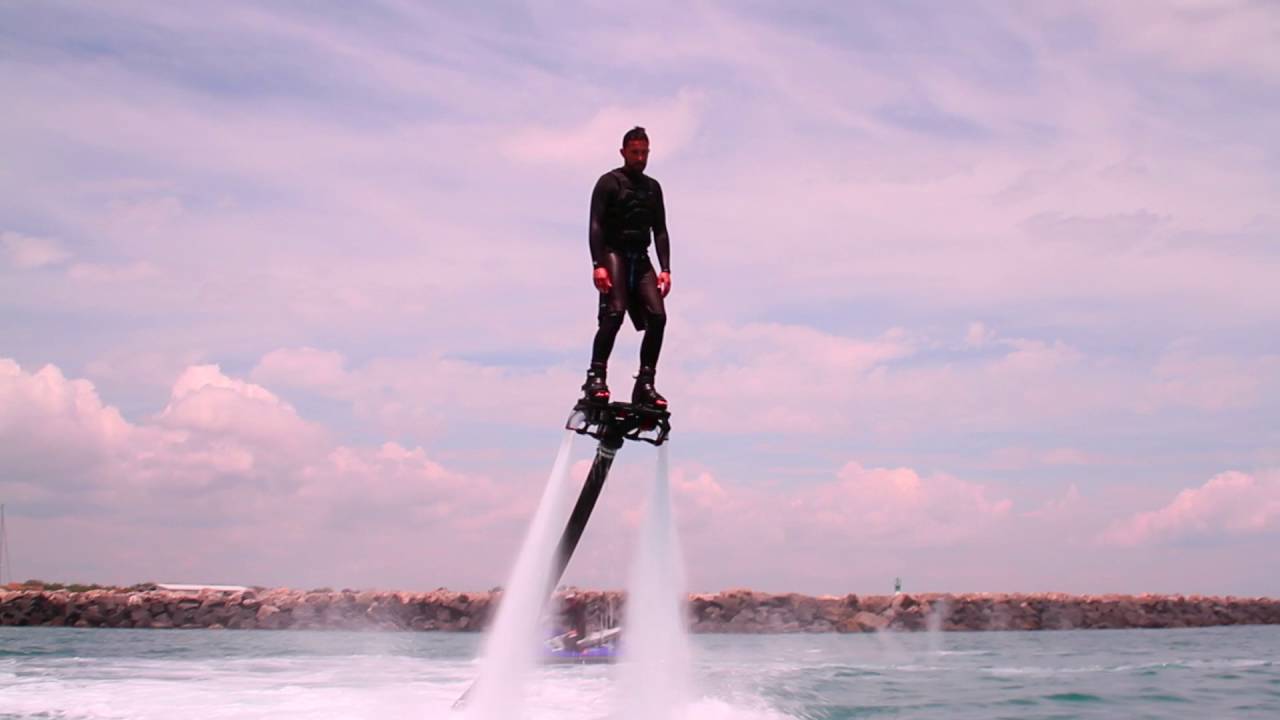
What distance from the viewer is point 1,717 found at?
15.4m

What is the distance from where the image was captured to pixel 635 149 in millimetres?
12352

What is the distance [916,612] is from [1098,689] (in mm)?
45459

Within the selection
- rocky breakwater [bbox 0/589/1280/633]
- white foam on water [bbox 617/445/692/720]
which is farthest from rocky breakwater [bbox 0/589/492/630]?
white foam on water [bbox 617/445/692/720]

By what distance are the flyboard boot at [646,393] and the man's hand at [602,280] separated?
0.86 metres

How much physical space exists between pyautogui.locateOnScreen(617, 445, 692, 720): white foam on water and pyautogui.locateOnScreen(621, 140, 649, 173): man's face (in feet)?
10.0

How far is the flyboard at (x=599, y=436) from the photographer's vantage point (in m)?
12.0

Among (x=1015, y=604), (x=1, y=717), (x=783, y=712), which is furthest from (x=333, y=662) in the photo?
(x=1015, y=604)

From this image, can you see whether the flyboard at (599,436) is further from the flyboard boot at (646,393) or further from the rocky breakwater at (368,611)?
the rocky breakwater at (368,611)

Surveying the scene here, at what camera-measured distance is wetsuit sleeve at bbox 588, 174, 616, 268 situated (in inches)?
484

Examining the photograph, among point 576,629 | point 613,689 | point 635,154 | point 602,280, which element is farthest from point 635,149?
point 576,629

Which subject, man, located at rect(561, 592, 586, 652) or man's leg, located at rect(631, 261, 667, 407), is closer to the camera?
man's leg, located at rect(631, 261, 667, 407)

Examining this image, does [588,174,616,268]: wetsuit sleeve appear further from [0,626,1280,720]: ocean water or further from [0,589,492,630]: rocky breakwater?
[0,589,492,630]: rocky breakwater

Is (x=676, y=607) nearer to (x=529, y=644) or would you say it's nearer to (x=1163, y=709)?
(x=529, y=644)

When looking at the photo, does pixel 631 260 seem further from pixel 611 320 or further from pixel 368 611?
pixel 368 611
